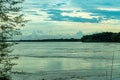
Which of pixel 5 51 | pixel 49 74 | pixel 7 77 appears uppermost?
pixel 5 51

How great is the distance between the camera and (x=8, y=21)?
56.0 feet

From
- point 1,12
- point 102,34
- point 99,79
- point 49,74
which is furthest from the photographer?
point 102,34

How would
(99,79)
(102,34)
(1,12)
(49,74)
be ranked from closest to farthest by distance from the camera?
(1,12) → (99,79) → (49,74) → (102,34)

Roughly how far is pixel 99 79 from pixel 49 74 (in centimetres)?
688

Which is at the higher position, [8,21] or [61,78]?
[8,21]

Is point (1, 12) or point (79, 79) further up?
point (1, 12)

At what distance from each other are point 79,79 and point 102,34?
151 m

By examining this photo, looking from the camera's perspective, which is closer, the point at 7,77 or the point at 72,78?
the point at 7,77

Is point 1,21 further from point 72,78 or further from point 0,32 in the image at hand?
point 72,78

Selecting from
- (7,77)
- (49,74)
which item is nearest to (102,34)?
(49,74)

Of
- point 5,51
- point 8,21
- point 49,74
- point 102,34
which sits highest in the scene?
point 8,21

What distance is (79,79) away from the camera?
3553 centimetres

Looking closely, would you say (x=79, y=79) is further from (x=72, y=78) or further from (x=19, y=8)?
(x=19, y=8)

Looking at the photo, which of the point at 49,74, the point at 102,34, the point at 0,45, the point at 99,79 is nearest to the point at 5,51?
the point at 0,45
